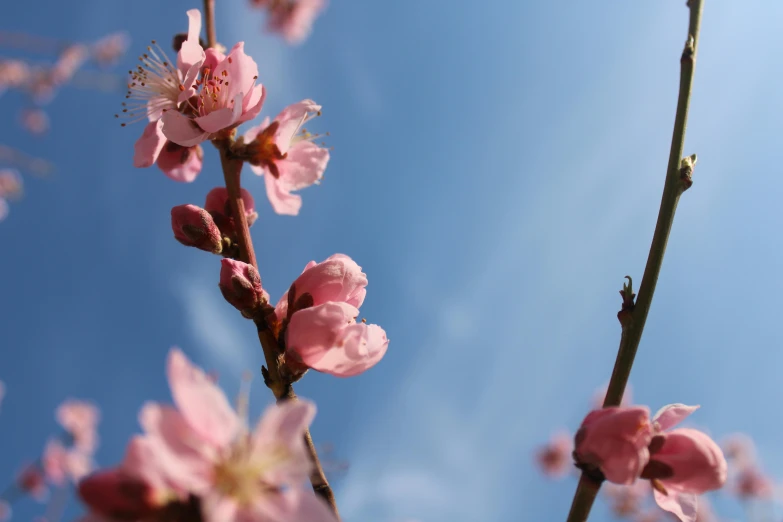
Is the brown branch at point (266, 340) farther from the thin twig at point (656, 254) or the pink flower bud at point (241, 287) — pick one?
the thin twig at point (656, 254)

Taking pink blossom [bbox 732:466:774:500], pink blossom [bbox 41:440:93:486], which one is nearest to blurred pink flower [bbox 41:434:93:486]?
pink blossom [bbox 41:440:93:486]

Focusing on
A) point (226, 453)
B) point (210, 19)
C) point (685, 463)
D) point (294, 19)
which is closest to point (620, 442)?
point (685, 463)

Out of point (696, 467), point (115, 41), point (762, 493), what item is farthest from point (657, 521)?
point (115, 41)

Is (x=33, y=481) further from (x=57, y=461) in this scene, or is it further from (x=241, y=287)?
(x=241, y=287)

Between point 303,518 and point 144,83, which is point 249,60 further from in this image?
point 303,518

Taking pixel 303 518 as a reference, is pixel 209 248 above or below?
above

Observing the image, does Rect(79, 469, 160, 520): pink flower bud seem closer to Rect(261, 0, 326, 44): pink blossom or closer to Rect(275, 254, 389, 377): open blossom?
Rect(275, 254, 389, 377): open blossom
